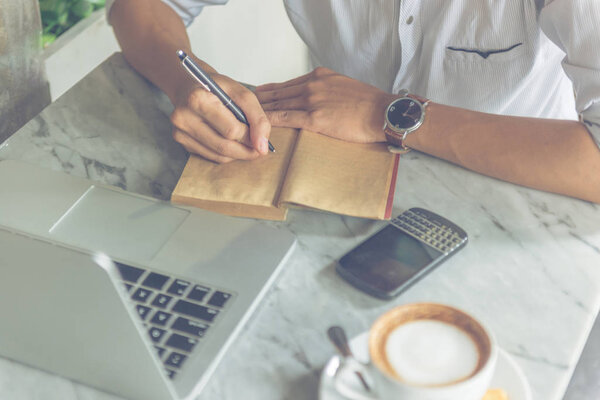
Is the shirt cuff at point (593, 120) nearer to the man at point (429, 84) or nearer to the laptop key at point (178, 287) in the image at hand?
the man at point (429, 84)

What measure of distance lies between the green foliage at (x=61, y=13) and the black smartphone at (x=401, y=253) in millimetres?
1320

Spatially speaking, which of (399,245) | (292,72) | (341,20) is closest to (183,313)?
(399,245)

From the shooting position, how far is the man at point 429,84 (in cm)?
86

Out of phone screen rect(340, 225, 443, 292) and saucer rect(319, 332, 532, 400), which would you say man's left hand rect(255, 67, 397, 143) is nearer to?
phone screen rect(340, 225, 443, 292)

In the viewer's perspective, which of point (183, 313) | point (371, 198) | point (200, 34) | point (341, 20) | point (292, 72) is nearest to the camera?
point (183, 313)

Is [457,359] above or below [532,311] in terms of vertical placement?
above

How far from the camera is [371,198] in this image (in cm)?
80

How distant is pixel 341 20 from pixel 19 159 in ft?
2.13

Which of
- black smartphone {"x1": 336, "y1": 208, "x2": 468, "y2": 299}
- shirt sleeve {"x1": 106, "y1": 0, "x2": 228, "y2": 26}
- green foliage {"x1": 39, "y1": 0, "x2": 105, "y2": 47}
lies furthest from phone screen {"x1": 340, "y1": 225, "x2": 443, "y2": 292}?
green foliage {"x1": 39, "y1": 0, "x2": 105, "y2": 47}

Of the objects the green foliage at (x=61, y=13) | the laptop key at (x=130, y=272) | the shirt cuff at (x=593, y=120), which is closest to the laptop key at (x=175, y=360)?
the laptop key at (x=130, y=272)

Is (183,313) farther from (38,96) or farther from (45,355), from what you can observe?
(38,96)

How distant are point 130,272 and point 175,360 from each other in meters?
0.14

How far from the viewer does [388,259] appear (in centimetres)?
72

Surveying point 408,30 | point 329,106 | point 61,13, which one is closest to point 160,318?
point 329,106
